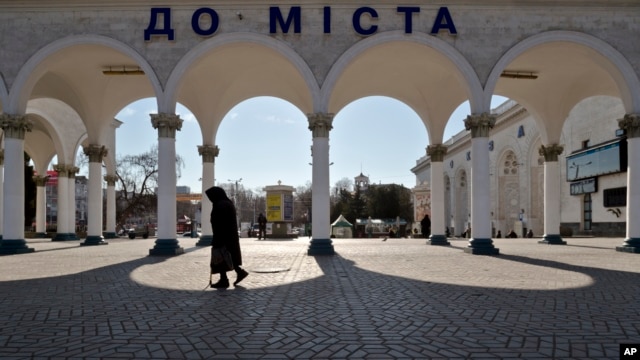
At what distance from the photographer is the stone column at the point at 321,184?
15523mm

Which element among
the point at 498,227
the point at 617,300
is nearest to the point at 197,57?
the point at 617,300

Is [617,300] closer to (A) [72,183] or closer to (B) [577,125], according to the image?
(A) [72,183]

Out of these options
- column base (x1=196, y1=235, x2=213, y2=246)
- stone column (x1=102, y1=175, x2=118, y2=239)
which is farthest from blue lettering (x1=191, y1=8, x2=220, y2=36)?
stone column (x1=102, y1=175, x2=118, y2=239)

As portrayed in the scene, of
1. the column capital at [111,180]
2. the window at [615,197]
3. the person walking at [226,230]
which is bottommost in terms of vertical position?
the person walking at [226,230]

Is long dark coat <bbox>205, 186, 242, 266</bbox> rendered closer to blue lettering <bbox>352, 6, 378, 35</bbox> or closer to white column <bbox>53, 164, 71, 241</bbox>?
blue lettering <bbox>352, 6, 378, 35</bbox>

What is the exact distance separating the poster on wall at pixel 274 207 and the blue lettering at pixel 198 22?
1487cm

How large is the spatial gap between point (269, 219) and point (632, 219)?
18530 millimetres

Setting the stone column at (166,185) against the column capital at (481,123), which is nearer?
the column capital at (481,123)

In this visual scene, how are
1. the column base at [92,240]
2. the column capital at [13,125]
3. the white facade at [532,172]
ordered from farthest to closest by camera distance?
the white facade at [532,172]
the column base at [92,240]
the column capital at [13,125]

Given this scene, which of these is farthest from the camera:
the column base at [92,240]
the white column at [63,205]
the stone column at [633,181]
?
the white column at [63,205]

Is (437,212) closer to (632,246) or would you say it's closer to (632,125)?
(632,246)

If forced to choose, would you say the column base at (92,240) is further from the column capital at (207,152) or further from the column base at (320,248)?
the column base at (320,248)

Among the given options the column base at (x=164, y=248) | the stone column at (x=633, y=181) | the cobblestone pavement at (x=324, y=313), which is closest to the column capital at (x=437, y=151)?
the stone column at (x=633, y=181)

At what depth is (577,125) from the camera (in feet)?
116
